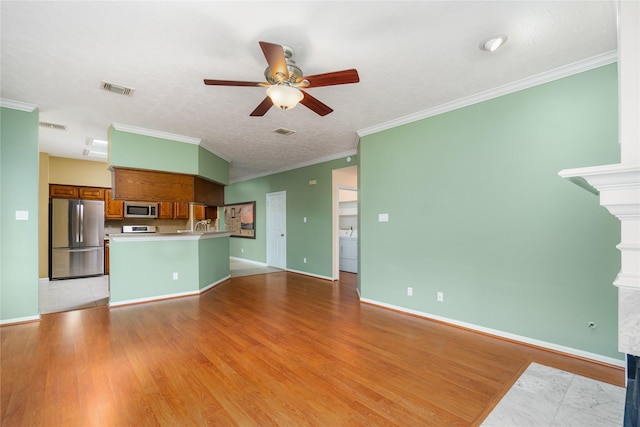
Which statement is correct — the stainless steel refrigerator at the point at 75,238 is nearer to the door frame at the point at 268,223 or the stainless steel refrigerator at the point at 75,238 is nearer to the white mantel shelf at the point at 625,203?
the door frame at the point at 268,223

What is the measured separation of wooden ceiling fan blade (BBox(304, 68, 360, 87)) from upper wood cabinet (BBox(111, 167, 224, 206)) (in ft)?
11.2

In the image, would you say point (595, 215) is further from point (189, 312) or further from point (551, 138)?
point (189, 312)

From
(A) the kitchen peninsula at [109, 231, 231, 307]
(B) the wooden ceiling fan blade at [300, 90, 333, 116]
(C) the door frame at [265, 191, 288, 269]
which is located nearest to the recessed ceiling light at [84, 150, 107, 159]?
(A) the kitchen peninsula at [109, 231, 231, 307]

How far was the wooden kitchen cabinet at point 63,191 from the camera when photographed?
237 inches

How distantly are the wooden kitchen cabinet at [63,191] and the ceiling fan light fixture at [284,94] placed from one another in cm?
647

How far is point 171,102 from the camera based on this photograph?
10.7 ft

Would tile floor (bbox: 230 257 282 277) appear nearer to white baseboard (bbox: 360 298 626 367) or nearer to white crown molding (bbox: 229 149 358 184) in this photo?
white crown molding (bbox: 229 149 358 184)

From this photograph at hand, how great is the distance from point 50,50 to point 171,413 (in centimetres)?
296

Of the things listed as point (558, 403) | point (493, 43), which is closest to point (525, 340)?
point (558, 403)

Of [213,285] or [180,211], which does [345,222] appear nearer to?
[213,285]

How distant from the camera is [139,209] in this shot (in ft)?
21.8

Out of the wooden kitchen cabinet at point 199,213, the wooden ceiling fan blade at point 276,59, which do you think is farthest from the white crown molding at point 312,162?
the wooden ceiling fan blade at point 276,59

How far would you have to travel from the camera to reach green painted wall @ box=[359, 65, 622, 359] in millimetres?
2494

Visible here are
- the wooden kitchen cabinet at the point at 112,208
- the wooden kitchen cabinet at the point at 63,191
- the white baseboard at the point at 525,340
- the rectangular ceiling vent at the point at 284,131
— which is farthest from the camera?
the wooden kitchen cabinet at the point at 112,208
